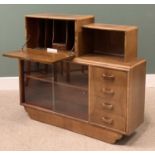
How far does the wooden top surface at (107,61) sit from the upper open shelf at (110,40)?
5 cm

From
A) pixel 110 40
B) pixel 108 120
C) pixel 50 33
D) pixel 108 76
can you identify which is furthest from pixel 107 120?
pixel 50 33

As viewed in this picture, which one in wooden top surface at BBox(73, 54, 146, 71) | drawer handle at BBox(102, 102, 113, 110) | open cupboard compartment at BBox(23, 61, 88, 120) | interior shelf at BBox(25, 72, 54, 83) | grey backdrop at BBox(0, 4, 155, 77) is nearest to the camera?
wooden top surface at BBox(73, 54, 146, 71)

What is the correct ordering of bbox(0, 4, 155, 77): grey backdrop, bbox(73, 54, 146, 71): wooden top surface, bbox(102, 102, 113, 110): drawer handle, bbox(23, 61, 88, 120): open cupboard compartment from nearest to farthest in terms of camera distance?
bbox(73, 54, 146, 71): wooden top surface < bbox(102, 102, 113, 110): drawer handle < bbox(23, 61, 88, 120): open cupboard compartment < bbox(0, 4, 155, 77): grey backdrop

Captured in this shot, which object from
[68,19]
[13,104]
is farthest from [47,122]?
[68,19]

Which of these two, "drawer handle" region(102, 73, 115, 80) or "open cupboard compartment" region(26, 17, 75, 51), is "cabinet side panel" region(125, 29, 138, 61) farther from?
"open cupboard compartment" region(26, 17, 75, 51)

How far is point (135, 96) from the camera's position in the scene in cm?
228

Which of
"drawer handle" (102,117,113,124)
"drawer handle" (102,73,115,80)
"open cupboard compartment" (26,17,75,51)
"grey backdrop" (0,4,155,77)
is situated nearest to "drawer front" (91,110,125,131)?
"drawer handle" (102,117,113,124)

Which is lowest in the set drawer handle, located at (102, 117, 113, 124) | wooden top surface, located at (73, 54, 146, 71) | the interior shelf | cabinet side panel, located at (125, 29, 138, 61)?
drawer handle, located at (102, 117, 113, 124)

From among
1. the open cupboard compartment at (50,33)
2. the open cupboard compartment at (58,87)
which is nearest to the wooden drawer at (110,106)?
the open cupboard compartment at (58,87)

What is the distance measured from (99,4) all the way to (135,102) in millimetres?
1411

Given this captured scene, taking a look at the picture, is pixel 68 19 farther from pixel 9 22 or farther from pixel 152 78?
pixel 152 78

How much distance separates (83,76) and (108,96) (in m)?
0.24

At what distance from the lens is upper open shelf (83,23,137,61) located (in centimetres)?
229

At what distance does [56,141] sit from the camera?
2393mm
